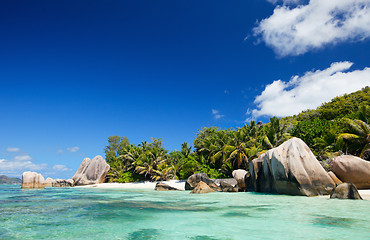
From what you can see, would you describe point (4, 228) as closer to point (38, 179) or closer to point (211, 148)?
point (211, 148)

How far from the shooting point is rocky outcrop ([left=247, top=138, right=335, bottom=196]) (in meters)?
14.3

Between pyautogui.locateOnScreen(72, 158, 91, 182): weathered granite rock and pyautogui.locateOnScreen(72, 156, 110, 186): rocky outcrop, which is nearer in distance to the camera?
pyautogui.locateOnScreen(72, 156, 110, 186): rocky outcrop

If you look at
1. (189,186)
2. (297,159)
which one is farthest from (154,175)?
(297,159)

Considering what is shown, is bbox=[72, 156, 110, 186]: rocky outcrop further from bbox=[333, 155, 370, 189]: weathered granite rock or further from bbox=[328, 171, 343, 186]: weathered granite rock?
bbox=[333, 155, 370, 189]: weathered granite rock

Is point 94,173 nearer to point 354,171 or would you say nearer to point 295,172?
point 295,172

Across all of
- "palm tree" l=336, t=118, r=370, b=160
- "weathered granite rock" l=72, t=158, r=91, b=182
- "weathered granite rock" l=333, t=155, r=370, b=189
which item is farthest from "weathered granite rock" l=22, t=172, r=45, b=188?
"palm tree" l=336, t=118, r=370, b=160

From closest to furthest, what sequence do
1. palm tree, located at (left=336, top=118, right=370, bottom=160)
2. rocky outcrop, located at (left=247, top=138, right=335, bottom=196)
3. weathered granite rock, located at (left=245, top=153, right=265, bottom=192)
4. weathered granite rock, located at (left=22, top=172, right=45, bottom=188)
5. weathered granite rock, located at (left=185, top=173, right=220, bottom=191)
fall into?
rocky outcrop, located at (left=247, top=138, right=335, bottom=196), weathered granite rock, located at (left=245, top=153, right=265, bottom=192), palm tree, located at (left=336, top=118, right=370, bottom=160), weathered granite rock, located at (left=185, top=173, right=220, bottom=191), weathered granite rock, located at (left=22, top=172, right=45, bottom=188)

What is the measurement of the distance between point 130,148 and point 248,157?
23114mm

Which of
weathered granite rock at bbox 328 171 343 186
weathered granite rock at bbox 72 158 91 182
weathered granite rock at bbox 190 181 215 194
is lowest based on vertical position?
weathered granite rock at bbox 190 181 215 194

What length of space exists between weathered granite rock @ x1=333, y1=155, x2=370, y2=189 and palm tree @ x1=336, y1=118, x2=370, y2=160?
20.8 ft

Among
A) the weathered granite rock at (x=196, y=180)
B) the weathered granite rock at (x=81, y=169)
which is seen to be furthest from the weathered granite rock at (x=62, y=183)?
the weathered granite rock at (x=196, y=180)

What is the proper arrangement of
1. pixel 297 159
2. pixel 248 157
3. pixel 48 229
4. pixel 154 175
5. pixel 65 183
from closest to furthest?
pixel 48 229 → pixel 297 159 → pixel 248 157 → pixel 154 175 → pixel 65 183

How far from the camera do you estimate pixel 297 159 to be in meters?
14.8

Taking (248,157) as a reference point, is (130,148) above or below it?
above
